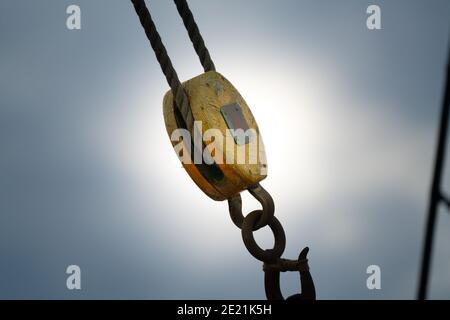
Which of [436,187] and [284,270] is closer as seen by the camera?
[436,187]

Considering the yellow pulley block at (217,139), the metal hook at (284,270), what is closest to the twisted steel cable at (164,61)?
the yellow pulley block at (217,139)

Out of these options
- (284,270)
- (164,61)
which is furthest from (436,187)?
(164,61)

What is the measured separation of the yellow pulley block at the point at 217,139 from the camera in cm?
264

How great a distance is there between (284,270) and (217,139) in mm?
658

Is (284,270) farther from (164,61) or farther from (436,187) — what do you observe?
(436,187)

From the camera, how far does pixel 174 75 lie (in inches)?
106

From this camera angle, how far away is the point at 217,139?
8.62 ft

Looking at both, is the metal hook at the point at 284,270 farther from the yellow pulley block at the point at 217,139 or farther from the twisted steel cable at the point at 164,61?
the twisted steel cable at the point at 164,61

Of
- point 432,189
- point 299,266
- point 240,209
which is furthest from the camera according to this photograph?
point 240,209

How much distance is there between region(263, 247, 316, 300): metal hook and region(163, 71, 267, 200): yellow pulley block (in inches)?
15.2
